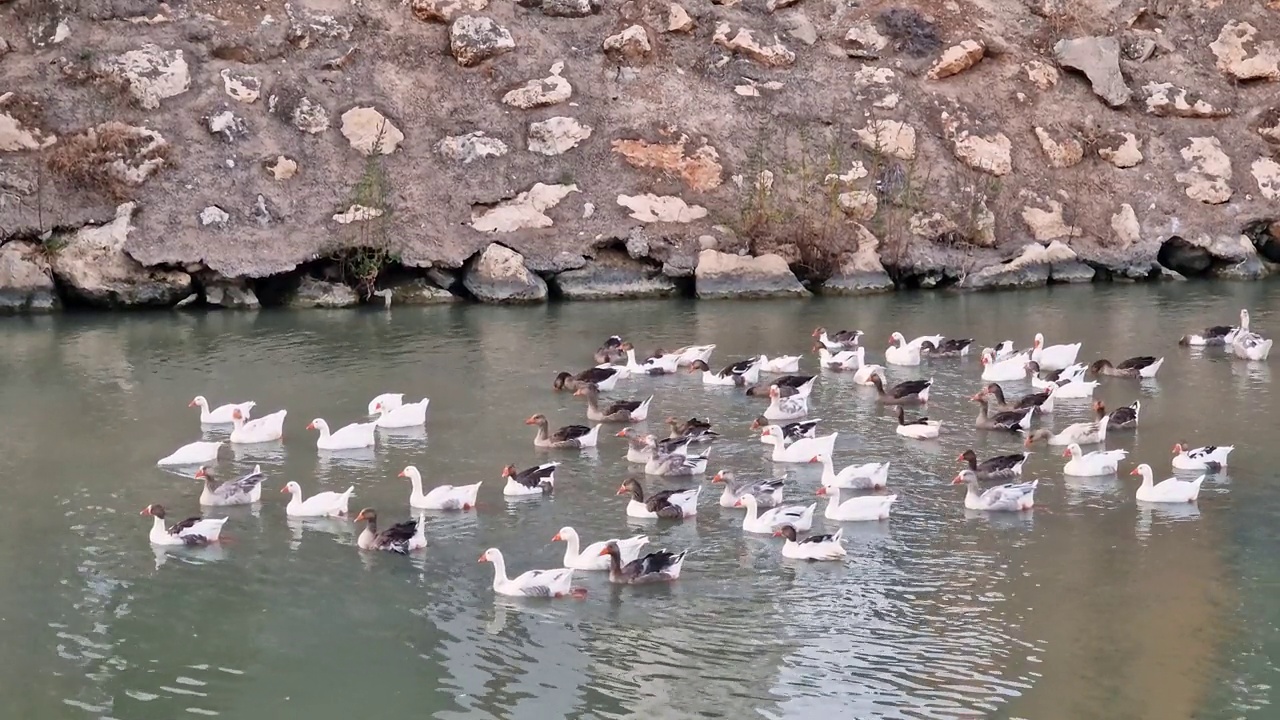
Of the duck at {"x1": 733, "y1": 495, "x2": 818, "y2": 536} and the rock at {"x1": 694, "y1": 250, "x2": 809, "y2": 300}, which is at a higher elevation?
the rock at {"x1": 694, "y1": 250, "x2": 809, "y2": 300}

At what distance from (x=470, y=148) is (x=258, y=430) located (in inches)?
705

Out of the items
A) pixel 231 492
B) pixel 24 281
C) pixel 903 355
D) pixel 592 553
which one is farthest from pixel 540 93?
pixel 592 553

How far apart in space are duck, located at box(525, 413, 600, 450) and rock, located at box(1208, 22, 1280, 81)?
96.6 ft

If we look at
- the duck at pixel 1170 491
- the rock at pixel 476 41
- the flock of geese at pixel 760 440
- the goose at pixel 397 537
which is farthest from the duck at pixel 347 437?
the rock at pixel 476 41

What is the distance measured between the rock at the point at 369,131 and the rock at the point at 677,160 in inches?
213

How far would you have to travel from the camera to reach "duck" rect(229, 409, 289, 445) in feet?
68.8

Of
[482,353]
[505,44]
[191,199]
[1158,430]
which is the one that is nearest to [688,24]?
[505,44]

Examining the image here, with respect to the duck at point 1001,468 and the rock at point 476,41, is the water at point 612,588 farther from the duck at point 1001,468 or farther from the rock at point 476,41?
the rock at point 476,41

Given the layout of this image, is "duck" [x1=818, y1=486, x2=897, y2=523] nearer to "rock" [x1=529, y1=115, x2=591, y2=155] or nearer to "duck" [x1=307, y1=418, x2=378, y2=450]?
"duck" [x1=307, y1=418, x2=378, y2=450]

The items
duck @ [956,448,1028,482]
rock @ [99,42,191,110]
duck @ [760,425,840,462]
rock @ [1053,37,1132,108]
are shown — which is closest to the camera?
duck @ [956,448,1028,482]

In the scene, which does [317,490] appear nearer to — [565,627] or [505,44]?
[565,627]

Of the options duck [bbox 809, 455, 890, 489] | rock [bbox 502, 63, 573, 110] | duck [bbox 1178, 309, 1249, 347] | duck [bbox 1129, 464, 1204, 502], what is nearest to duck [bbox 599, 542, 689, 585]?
duck [bbox 809, 455, 890, 489]

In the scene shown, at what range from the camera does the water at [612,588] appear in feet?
40.7

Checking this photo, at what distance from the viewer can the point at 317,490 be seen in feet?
61.0
